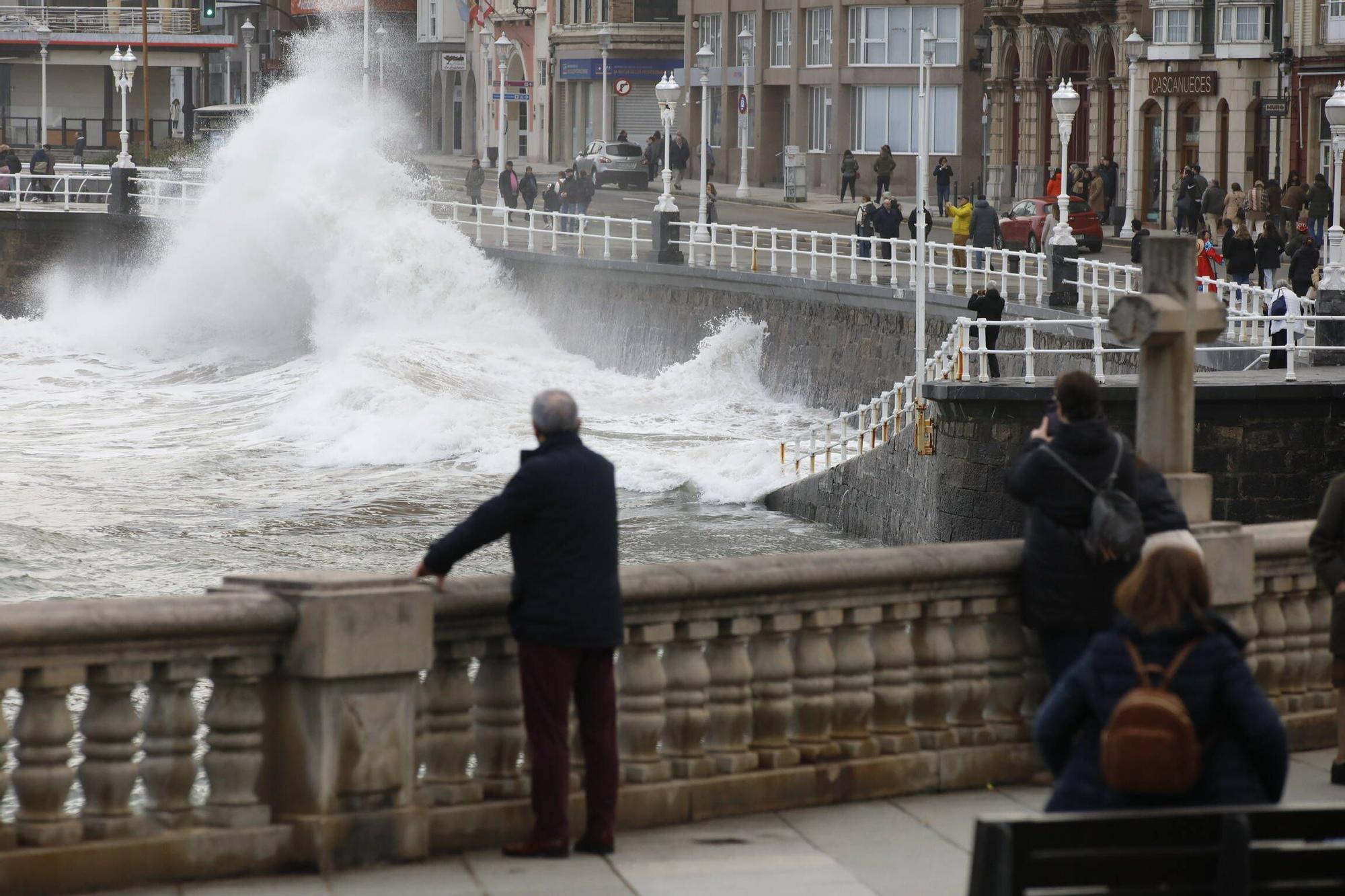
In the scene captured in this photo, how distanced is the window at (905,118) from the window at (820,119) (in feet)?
4.86

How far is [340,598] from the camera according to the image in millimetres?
6262

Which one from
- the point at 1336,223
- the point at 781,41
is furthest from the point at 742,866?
the point at 781,41

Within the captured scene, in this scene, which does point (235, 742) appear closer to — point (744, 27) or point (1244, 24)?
point (1244, 24)

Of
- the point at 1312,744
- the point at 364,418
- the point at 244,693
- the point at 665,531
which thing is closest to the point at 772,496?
the point at 665,531

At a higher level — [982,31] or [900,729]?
[982,31]

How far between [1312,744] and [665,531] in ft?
62.5

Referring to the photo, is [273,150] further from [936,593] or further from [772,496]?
[936,593]

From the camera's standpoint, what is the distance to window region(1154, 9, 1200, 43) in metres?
47.5

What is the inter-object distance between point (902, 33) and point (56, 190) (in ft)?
70.2

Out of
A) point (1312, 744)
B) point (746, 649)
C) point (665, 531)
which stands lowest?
point (665, 531)

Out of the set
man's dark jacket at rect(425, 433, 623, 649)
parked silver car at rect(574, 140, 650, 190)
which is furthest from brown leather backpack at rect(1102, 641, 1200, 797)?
parked silver car at rect(574, 140, 650, 190)

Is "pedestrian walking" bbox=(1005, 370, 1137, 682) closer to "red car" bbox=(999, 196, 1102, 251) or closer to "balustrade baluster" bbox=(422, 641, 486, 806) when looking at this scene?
"balustrade baluster" bbox=(422, 641, 486, 806)

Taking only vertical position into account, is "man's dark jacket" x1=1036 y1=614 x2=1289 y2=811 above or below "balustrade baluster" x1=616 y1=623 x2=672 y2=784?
above

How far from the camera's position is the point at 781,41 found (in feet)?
209
